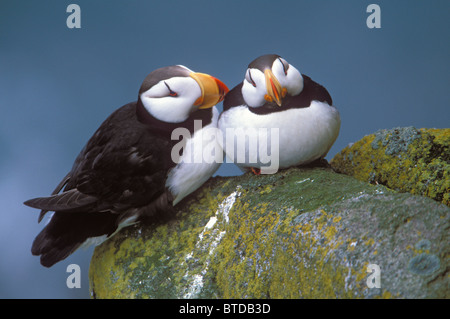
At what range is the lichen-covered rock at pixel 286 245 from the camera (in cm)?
169

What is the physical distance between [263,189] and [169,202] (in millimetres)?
476

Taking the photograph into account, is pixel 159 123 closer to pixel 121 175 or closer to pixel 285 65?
pixel 121 175

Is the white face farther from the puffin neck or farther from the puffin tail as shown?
the puffin tail

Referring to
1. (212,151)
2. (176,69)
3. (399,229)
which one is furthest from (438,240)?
(176,69)

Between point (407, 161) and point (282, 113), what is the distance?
740 mm

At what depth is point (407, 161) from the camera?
2533 mm

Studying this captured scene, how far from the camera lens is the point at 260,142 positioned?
2.36m

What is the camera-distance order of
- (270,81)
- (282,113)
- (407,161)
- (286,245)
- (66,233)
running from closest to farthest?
(286,245) < (270,81) < (282,113) < (66,233) < (407,161)

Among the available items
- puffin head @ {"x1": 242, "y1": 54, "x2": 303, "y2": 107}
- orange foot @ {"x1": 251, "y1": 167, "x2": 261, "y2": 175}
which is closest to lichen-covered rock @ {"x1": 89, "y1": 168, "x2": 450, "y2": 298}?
orange foot @ {"x1": 251, "y1": 167, "x2": 261, "y2": 175}

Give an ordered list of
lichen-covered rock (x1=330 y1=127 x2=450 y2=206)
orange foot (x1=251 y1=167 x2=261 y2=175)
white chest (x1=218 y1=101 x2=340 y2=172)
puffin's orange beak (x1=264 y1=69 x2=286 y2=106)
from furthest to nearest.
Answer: orange foot (x1=251 y1=167 x2=261 y2=175) → lichen-covered rock (x1=330 y1=127 x2=450 y2=206) → white chest (x1=218 y1=101 x2=340 y2=172) → puffin's orange beak (x1=264 y1=69 x2=286 y2=106)

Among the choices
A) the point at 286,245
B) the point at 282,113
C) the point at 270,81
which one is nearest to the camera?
the point at 286,245

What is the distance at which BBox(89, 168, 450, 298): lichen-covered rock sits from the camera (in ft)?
5.55

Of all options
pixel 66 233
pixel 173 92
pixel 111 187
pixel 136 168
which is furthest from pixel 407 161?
pixel 66 233
